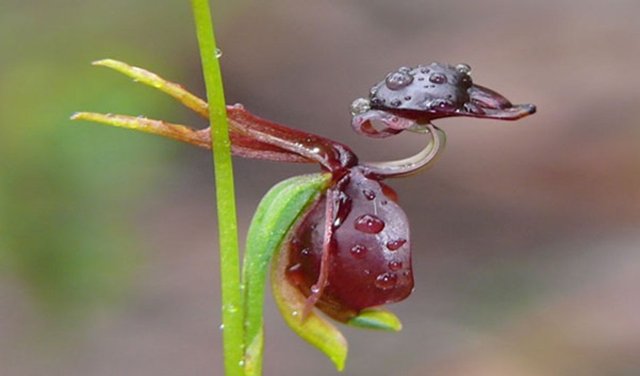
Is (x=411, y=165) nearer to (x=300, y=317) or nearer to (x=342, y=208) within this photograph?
(x=342, y=208)

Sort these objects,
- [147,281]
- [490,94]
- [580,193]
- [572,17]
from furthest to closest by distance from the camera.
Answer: [572,17], [580,193], [147,281], [490,94]

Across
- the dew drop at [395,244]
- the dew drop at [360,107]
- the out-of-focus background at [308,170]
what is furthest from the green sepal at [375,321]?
the out-of-focus background at [308,170]

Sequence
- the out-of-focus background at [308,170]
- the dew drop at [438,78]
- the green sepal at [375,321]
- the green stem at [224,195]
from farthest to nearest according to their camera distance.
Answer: the out-of-focus background at [308,170]
the green sepal at [375,321]
the dew drop at [438,78]
the green stem at [224,195]

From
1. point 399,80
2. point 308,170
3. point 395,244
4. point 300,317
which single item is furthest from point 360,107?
point 308,170

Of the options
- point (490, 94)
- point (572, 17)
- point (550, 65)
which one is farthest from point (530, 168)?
point (490, 94)

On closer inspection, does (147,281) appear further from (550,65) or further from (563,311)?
(550,65)

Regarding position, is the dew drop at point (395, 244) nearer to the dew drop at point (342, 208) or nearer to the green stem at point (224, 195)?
the dew drop at point (342, 208)

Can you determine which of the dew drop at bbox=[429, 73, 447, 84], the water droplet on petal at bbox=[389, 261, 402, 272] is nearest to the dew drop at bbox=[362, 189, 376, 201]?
the water droplet on petal at bbox=[389, 261, 402, 272]
